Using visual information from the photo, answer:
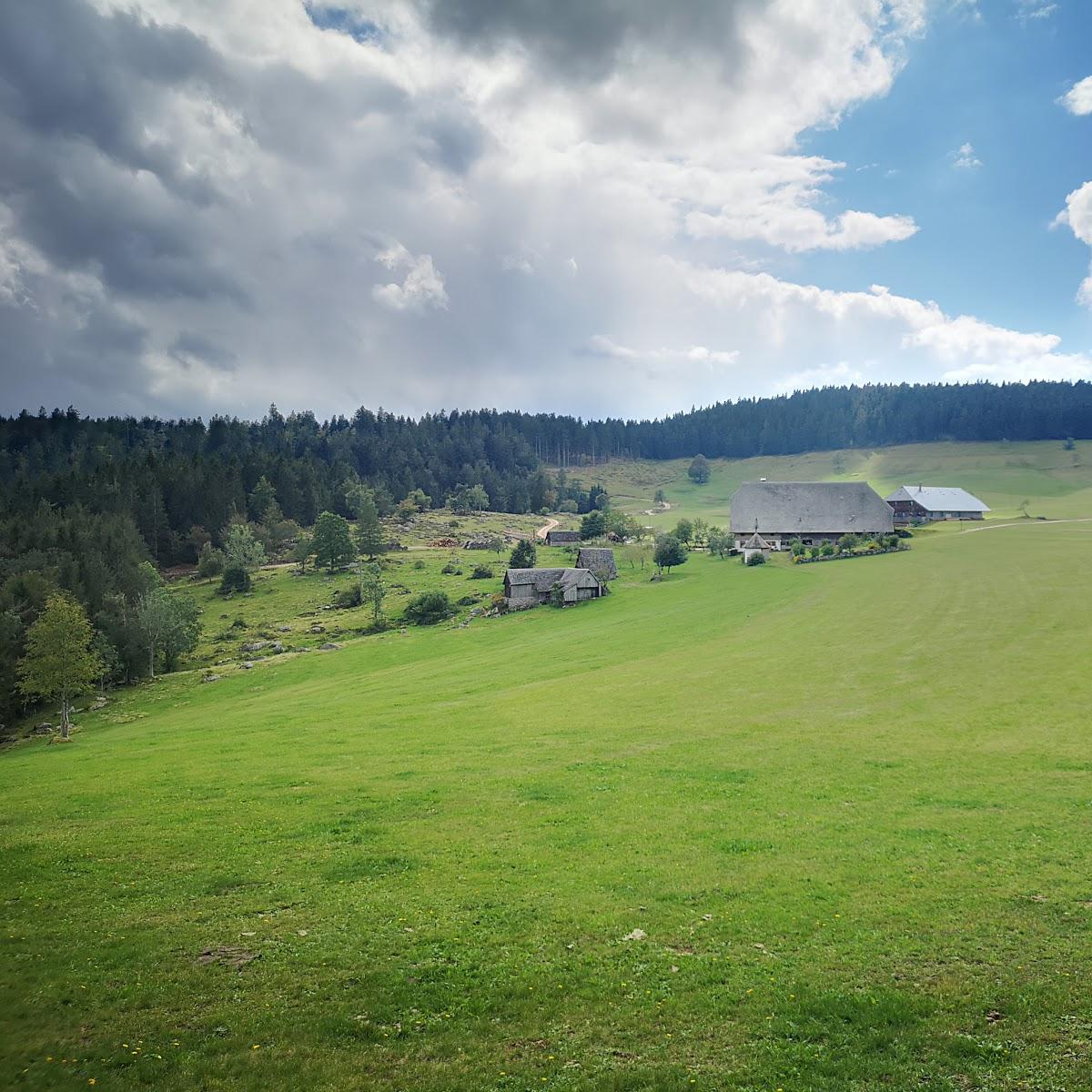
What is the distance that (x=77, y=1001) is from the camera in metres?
12.3

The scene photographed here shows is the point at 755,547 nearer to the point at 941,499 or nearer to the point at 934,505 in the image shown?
the point at 934,505

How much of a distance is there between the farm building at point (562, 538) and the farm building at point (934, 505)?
6299 cm

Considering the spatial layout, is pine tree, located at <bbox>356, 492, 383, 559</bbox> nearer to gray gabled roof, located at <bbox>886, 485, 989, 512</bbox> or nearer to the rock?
gray gabled roof, located at <bbox>886, 485, 989, 512</bbox>

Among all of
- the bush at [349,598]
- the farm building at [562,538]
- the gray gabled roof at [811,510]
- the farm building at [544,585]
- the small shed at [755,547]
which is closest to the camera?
the farm building at [544,585]

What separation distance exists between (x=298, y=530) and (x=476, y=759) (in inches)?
5225

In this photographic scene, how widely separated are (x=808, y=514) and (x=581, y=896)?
108m

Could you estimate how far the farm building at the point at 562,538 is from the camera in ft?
463

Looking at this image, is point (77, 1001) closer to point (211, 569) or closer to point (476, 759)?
point (476, 759)

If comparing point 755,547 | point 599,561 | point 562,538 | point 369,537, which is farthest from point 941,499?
point 369,537

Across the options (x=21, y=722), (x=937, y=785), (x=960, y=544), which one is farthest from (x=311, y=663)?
(x=960, y=544)

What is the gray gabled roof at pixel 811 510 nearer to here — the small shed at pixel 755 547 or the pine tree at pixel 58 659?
the small shed at pixel 755 547

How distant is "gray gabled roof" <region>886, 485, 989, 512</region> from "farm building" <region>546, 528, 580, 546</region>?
6580 cm

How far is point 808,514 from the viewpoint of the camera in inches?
4508

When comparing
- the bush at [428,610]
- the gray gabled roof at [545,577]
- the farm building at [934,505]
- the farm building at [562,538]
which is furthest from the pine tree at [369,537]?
the farm building at [934,505]
